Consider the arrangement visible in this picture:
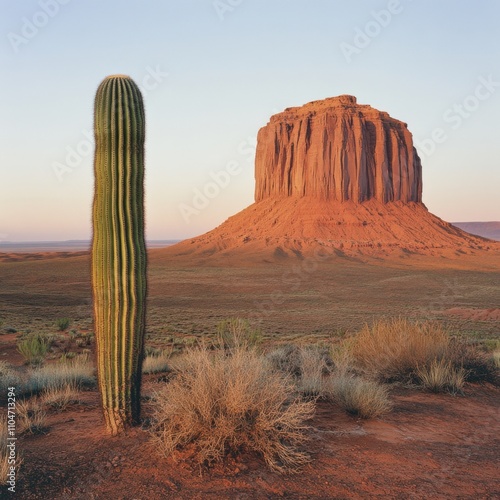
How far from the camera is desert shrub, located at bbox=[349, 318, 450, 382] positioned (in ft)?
28.3

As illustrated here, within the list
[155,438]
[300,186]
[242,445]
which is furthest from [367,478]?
[300,186]

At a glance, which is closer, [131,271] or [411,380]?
[131,271]

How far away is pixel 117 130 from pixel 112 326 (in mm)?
2293

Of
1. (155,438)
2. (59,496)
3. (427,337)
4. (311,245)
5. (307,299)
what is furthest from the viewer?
(311,245)

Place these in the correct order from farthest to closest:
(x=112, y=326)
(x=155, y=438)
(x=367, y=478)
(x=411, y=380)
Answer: (x=411, y=380) < (x=112, y=326) < (x=155, y=438) < (x=367, y=478)

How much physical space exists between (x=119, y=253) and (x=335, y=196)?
8275cm

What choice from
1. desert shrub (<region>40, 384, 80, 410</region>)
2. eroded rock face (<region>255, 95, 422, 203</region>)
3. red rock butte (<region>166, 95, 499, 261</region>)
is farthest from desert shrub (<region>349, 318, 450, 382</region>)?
eroded rock face (<region>255, 95, 422, 203</region>)

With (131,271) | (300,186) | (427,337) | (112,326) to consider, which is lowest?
(427,337)

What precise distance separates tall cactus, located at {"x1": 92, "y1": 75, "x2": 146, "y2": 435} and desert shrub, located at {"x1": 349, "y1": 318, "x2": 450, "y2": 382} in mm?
4669

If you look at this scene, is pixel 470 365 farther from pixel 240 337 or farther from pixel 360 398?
pixel 240 337

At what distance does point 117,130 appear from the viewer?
5781mm

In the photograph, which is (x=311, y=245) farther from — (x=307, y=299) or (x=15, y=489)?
(x=15, y=489)

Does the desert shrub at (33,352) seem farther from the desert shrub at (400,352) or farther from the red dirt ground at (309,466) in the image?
the desert shrub at (400,352)

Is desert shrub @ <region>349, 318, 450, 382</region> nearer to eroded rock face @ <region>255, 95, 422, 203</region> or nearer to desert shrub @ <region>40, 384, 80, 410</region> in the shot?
desert shrub @ <region>40, 384, 80, 410</region>
